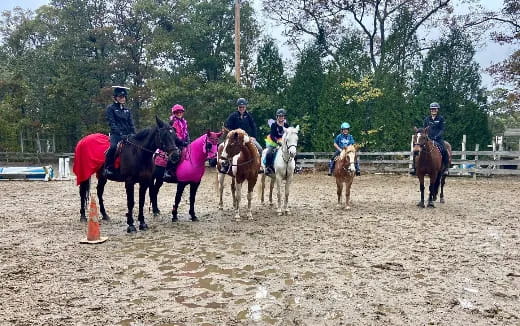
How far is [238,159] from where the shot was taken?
871 cm

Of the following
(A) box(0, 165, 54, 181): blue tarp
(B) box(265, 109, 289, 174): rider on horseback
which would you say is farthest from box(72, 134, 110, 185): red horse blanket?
(A) box(0, 165, 54, 181): blue tarp

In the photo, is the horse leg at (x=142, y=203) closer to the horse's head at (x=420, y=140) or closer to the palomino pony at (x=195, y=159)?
the palomino pony at (x=195, y=159)

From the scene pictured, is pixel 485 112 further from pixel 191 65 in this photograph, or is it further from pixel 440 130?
pixel 191 65

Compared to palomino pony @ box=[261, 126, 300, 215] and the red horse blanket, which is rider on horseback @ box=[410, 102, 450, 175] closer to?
palomino pony @ box=[261, 126, 300, 215]

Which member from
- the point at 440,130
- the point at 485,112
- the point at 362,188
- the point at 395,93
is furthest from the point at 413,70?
the point at 440,130

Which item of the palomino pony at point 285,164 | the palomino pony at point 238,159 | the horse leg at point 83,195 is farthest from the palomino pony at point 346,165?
the horse leg at point 83,195

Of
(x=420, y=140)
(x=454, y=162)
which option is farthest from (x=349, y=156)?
(x=454, y=162)

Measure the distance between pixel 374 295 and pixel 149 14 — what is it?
29.1 meters

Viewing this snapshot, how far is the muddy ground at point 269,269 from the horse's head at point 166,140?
151 cm

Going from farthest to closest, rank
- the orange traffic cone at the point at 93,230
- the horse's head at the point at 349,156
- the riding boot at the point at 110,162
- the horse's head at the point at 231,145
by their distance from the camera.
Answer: the horse's head at the point at 349,156 → the horse's head at the point at 231,145 → the riding boot at the point at 110,162 → the orange traffic cone at the point at 93,230

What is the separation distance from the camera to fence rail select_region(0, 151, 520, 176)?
58.4 feet

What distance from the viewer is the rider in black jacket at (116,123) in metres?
7.70

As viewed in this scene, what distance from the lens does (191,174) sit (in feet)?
27.0

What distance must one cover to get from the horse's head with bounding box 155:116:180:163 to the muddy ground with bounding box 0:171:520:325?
1.51 m
